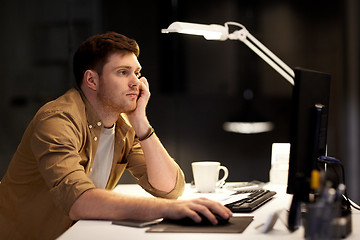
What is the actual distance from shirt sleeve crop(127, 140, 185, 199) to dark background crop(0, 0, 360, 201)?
1208mm

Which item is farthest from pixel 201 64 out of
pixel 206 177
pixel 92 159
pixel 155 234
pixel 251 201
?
pixel 155 234

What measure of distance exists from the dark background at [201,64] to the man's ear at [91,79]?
140 centimetres

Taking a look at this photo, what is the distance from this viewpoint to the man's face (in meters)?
2.01

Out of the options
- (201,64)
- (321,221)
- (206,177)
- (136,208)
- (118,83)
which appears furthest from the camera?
(201,64)

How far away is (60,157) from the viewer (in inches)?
65.4

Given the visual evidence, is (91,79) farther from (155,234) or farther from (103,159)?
(155,234)

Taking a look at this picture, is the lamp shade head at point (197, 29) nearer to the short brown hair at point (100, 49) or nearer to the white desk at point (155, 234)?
the short brown hair at point (100, 49)

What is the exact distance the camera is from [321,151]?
1.64 m

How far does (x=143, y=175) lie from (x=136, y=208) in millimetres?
629

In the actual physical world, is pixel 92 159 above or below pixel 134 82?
below

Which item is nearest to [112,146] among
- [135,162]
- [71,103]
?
[135,162]

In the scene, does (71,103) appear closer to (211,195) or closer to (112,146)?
(112,146)

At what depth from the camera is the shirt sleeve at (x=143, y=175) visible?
2062 millimetres

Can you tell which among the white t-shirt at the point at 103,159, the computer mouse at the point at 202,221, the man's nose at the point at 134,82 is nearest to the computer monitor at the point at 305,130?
the computer mouse at the point at 202,221
